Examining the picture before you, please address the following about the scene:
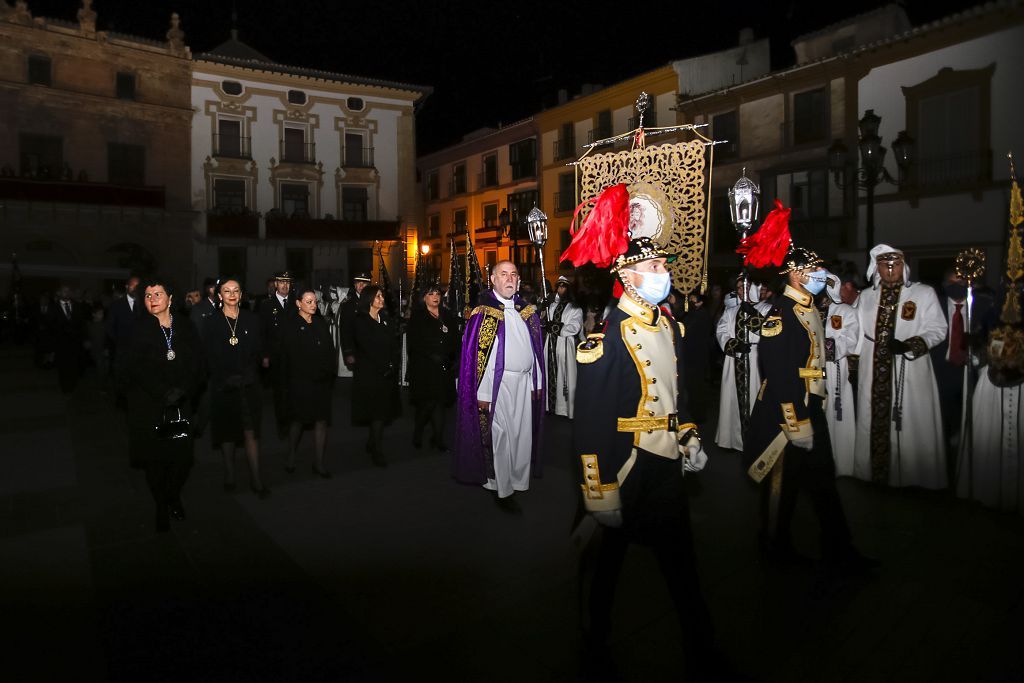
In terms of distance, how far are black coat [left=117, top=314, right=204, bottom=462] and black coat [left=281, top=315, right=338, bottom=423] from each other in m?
1.35

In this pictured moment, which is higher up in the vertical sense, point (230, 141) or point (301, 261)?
point (230, 141)

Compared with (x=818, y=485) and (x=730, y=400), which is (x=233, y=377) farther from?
(x=730, y=400)

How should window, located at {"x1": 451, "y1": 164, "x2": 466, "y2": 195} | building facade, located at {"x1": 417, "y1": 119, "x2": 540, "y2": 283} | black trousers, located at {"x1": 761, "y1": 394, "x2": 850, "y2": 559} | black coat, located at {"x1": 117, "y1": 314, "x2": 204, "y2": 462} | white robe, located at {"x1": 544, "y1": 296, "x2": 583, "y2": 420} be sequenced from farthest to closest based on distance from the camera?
1. window, located at {"x1": 451, "y1": 164, "x2": 466, "y2": 195}
2. building facade, located at {"x1": 417, "y1": 119, "x2": 540, "y2": 283}
3. white robe, located at {"x1": 544, "y1": 296, "x2": 583, "y2": 420}
4. black coat, located at {"x1": 117, "y1": 314, "x2": 204, "y2": 462}
5. black trousers, located at {"x1": 761, "y1": 394, "x2": 850, "y2": 559}

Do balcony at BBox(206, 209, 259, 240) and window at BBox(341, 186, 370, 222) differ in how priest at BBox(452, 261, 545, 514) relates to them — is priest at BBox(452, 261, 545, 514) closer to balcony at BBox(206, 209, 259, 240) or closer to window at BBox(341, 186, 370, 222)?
balcony at BBox(206, 209, 259, 240)

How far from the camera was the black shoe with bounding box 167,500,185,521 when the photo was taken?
5.56m

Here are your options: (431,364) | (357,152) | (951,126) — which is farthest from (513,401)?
(357,152)

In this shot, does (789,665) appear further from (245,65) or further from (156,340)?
(245,65)

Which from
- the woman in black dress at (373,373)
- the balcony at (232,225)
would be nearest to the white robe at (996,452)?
the woman in black dress at (373,373)

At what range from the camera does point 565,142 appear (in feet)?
108

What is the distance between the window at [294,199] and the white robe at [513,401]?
29.0 meters

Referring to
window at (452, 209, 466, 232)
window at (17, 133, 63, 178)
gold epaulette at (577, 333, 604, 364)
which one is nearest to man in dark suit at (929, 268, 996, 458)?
gold epaulette at (577, 333, 604, 364)

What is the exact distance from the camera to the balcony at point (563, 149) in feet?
107

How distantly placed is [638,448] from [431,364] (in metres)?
4.56

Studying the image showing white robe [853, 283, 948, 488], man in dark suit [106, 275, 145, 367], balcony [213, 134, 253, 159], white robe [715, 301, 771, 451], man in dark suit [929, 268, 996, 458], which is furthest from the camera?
balcony [213, 134, 253, 159]
